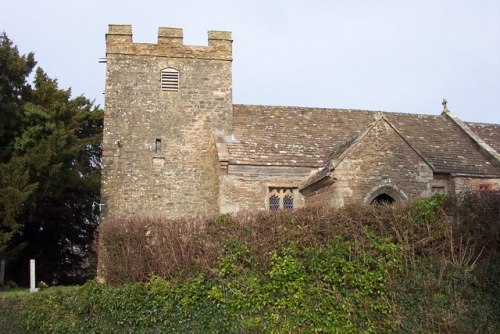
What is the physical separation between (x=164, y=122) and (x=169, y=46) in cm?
321

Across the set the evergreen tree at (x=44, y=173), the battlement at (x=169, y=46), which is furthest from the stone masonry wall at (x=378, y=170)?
the evergreen tree at (x=44, y=173)

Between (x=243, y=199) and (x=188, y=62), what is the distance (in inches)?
253

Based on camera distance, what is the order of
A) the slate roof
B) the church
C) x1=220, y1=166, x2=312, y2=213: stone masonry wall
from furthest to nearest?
the slate roof, the church, x1=220, y1=166, x2=312, y2=213: stone masonry wall

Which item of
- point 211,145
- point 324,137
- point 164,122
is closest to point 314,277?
point 211,145

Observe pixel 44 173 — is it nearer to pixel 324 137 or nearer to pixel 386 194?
pixel 324 137

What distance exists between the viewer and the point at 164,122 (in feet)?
65.7

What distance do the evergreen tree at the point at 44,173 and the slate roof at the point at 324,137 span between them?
8.16m

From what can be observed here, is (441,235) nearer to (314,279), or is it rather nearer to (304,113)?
(314,279)

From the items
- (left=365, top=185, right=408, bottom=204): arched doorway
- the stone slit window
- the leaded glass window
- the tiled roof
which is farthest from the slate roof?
(left=365, top=185, right=408, bottom=204): arched doorway

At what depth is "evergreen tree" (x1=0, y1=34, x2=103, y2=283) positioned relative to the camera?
20.1 metres

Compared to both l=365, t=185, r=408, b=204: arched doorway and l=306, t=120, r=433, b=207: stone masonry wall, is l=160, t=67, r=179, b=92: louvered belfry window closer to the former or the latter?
l=306, t=120, r=433, b=207: stone masonry wall

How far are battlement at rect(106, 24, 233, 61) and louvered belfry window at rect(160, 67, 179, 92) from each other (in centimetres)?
65

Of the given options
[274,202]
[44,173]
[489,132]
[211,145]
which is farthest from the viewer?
[489,132]

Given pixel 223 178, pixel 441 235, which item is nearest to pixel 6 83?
pixel 223 178
